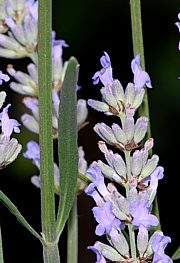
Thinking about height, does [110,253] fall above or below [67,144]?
below

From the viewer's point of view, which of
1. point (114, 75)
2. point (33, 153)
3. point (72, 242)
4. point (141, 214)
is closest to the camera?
point (141, 214)

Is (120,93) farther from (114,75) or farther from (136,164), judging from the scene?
(114,75)

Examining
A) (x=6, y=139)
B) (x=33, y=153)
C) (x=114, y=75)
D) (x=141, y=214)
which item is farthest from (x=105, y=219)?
(x=114, y=75)

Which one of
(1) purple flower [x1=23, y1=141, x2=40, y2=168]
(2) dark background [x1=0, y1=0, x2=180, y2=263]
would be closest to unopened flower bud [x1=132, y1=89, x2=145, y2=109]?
(1) purple flower [x1=23, y1=141, x2=40, y2=168]

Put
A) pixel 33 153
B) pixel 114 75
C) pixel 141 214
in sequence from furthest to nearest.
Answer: pixel 114 75, pixel 33 153, pixel 141 214

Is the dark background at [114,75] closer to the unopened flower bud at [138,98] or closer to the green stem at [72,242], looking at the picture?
the green stem at [72,242]

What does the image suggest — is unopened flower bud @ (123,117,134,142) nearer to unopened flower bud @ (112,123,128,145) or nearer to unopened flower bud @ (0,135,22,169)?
unopened flower bud @ (112,123,128,145)
